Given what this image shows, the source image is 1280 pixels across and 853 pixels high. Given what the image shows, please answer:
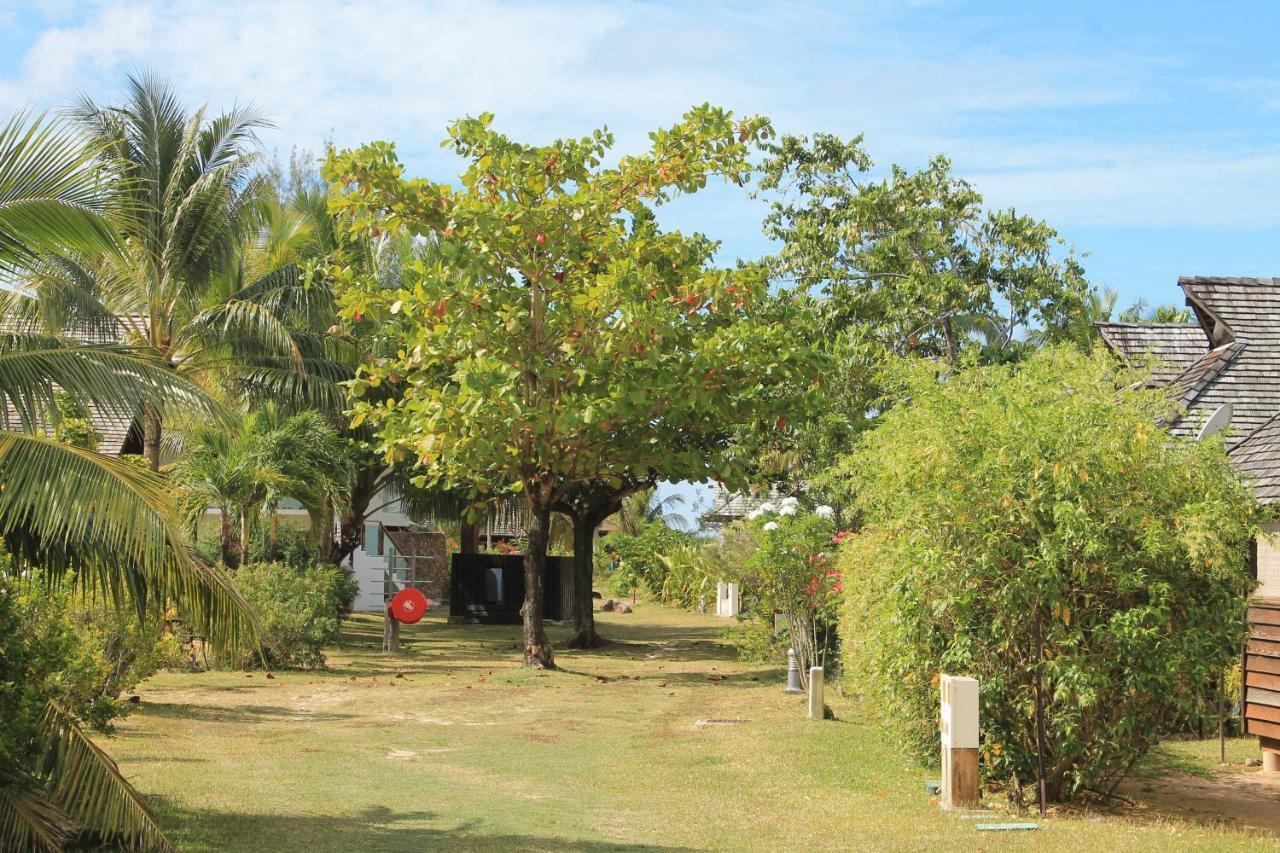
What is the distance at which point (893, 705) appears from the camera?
10891 millimetres

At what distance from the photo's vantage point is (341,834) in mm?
9172

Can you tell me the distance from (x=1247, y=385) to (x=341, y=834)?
1380 centimetres

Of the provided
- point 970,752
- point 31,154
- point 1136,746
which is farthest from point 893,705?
point 31,154

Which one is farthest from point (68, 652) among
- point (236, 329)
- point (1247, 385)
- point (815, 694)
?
point (1247, 385)

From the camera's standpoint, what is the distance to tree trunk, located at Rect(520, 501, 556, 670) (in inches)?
870

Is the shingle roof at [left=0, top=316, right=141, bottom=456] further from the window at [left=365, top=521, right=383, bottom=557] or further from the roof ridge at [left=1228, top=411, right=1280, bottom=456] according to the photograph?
the window at [left=365, top=521, right=383, bottom=557]

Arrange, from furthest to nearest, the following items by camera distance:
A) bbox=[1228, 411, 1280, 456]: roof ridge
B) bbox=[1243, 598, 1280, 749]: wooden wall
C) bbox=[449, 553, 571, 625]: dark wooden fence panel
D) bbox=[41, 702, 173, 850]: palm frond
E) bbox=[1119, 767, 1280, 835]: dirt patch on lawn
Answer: bbox=[449, 553, 571, 625]: dark wooden fence panel, bbox=[1228, 411, 1280, 456]: roof ridge, bbox=[1243, 598, 1280, 749]: wooden wall, bbox=[1119, 767, 1280, 835]: dirt patch on lawn, bbox=[41, 702, 173, 850]: palm frond

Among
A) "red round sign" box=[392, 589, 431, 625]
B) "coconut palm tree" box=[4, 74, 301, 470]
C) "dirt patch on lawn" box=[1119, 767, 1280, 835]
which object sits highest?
"coconut palm tree" box=[4, 74, 301, 470]

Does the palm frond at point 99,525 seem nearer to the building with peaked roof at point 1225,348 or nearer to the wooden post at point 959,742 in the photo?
the wooden post at point 959,742

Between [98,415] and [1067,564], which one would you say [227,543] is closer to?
[98,415]

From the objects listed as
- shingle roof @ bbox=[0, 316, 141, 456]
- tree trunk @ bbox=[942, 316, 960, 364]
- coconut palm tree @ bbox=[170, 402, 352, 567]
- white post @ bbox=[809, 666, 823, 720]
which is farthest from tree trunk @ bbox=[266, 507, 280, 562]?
white post @ bbox=[809, 666, 823, 720]

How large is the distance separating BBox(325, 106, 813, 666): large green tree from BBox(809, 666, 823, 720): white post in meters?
4.98

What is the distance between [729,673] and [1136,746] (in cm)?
1226

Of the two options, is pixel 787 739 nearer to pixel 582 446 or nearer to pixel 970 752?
pixel 970 752
